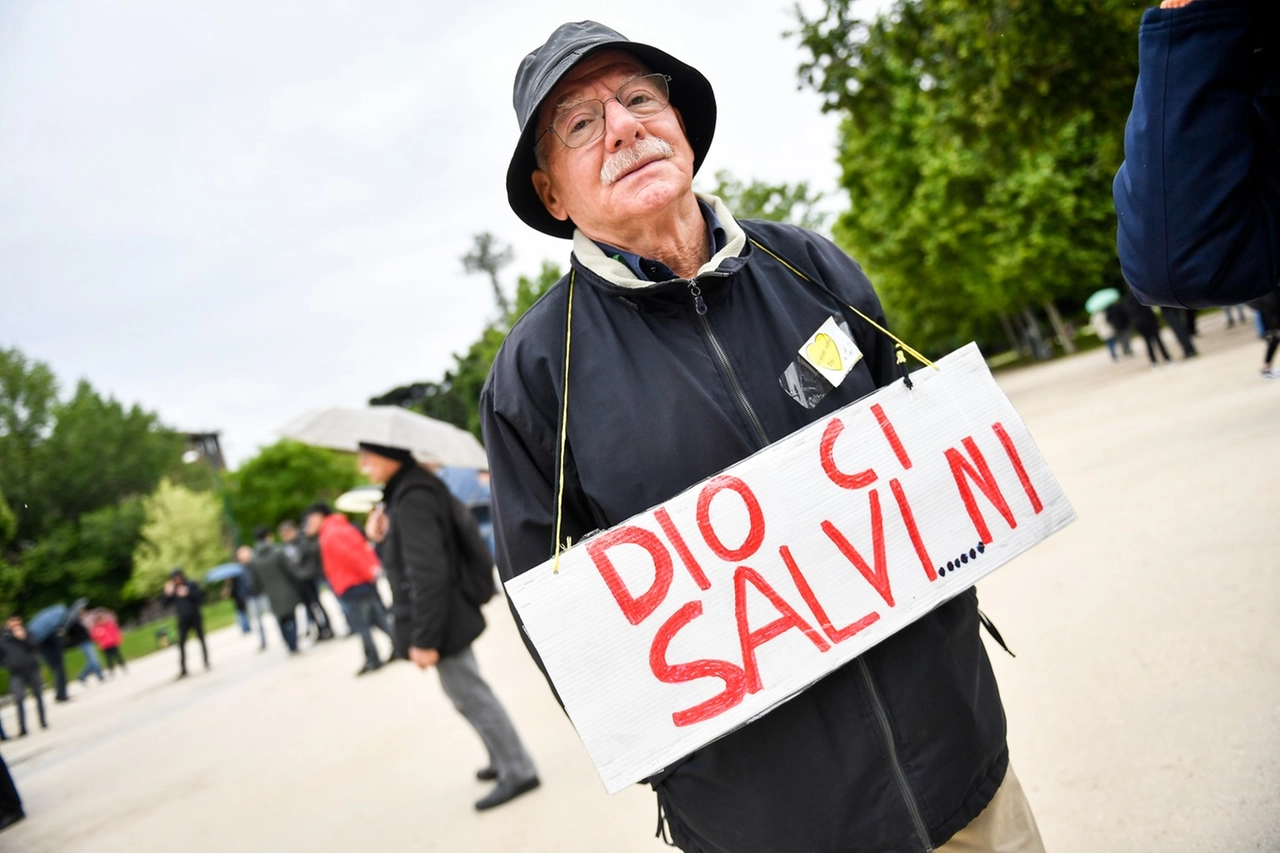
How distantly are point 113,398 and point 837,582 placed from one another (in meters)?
65.3

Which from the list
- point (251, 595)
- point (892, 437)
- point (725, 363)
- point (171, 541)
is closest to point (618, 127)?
point (725, 363)

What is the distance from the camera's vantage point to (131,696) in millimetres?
15648

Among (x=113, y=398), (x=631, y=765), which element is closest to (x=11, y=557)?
(x=113, y=398)

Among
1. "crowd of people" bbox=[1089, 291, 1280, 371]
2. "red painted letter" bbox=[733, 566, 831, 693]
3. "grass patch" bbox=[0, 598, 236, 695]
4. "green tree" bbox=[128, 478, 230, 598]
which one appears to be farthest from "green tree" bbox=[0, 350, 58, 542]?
"red painted letter" bbox=[733, 566, 831, 693]

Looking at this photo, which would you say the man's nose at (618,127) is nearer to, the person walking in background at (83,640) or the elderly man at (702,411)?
the elderly man at (702,411)

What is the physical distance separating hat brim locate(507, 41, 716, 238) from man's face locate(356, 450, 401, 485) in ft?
9.68

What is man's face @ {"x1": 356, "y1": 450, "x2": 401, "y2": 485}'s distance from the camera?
4.82 metres

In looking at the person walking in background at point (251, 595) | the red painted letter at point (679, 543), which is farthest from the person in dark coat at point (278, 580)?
the red painted letter at point (679, 543)

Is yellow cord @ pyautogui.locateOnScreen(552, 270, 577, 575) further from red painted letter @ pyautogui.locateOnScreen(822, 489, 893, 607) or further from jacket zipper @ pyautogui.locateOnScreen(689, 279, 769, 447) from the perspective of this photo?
red painted letter @ pyautogui.locateOnScreen(822, 489, 893, 607)

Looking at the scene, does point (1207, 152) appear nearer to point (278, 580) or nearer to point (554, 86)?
point (554, 86)

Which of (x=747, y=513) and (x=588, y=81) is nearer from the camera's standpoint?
(x=747, y=513)

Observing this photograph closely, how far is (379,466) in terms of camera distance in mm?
4852

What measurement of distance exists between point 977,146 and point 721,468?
10.2 m

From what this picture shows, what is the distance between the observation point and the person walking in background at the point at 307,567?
44.2 ft
